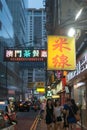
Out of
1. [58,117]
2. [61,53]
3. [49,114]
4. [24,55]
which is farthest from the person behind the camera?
[24,55]

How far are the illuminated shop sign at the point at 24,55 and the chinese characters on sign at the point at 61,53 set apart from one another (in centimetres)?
1802

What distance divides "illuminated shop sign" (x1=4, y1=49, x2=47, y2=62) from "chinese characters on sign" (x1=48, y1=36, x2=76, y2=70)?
1802cm

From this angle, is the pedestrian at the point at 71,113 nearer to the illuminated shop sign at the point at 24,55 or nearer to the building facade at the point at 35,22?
the illuminated shop sign at the point at 24,55

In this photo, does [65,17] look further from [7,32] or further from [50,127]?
[7,32]

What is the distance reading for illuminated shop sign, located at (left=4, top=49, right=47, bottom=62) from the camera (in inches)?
1533

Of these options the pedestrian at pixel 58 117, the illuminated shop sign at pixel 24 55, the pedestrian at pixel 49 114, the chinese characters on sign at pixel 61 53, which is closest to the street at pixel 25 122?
the illuminated shop sign at pixel 24 55

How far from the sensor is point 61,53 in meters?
20.7

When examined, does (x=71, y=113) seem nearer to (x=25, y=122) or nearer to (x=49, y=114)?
(x=49, y=114)

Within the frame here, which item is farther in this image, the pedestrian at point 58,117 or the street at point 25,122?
the street at point 25,122

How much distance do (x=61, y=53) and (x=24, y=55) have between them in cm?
1868

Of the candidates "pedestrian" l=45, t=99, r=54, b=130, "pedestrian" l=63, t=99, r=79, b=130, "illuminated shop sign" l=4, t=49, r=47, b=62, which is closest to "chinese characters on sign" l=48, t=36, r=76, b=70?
"pedestrian" l=45, t=99, r=54, b=130

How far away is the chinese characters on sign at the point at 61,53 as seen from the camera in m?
20.2

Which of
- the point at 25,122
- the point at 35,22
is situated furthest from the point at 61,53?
the point at 35,22

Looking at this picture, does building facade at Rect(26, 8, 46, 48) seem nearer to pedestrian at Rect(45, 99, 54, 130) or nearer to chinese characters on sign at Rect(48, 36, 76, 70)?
chinese characters on sign at Rect(48, 36, 76, 70)
